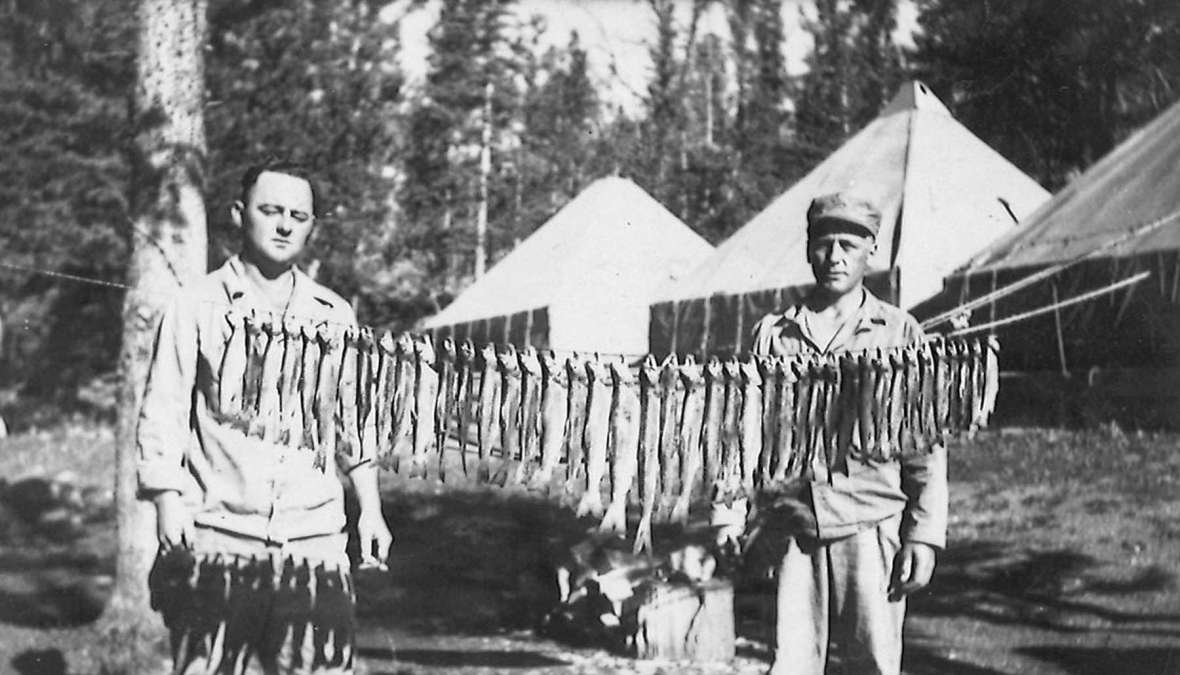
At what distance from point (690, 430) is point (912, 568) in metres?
0.76

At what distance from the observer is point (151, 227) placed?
5.94 m

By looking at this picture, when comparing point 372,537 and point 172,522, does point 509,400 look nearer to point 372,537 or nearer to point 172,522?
point 372,537

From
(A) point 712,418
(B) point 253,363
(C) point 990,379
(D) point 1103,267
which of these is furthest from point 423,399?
(D) point 1103,267

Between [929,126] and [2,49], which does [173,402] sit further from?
[2,49]

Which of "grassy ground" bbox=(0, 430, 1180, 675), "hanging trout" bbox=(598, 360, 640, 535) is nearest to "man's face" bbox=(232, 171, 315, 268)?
"hanging trout" bbox=(598, 360, 640, 535)

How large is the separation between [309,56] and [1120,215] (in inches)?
269

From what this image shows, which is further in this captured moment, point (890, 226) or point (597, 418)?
point (890, 226)

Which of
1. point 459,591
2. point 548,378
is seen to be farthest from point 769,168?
point 548,378

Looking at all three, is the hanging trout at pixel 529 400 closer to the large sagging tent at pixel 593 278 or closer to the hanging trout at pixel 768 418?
the hanging trout at pixel 768 418

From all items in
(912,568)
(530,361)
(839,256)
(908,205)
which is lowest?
(912,568)

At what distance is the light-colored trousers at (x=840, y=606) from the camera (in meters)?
3.20

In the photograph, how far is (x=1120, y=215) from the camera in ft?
15.0

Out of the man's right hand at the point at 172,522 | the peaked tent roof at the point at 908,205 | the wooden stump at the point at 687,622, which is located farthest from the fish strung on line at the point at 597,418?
the wooden stump at the point at 687,622

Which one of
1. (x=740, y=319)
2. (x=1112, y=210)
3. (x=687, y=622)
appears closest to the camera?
(x=1112, y=210)
